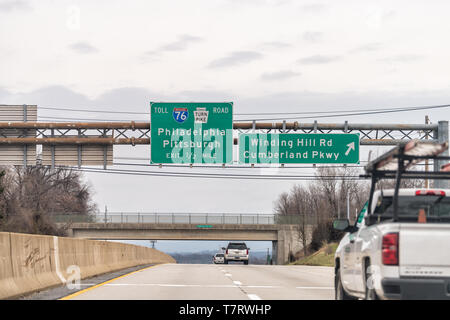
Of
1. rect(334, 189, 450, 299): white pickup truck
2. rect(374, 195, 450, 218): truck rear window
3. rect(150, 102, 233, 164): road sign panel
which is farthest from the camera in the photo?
rect(150, 102, 233, 164): road sign panel

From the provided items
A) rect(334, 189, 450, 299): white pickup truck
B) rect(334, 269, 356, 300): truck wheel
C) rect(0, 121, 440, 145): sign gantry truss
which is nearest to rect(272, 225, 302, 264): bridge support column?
rect(0, 121, 440, 145): sign gantry truss

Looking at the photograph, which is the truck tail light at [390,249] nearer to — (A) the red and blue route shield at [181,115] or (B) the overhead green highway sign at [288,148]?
(B) the overhead green highway sign at [288,148]

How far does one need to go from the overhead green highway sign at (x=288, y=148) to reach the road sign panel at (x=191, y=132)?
3.04ft

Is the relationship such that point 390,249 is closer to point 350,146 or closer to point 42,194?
point 350,146

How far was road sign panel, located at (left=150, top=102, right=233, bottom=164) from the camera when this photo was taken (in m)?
35.5

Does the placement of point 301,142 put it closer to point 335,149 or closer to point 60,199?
point 335,149

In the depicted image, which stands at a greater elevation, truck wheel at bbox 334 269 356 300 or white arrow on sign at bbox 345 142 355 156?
white arrow on sign at bbox 345 142 355 156

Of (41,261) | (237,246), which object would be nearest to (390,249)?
(41,261)

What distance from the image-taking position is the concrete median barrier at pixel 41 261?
14.1 m

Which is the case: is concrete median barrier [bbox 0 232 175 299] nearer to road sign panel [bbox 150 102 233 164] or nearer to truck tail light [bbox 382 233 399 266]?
truck tail light [bbox 382 233 399 266]

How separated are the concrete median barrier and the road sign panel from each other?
30.9 ft

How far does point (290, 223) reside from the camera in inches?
3076

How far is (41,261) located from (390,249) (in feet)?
33.3

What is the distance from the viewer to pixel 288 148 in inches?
1407
